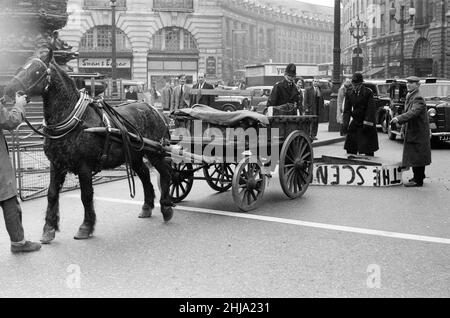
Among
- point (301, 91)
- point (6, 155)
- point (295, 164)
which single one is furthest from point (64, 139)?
point (301, 91)

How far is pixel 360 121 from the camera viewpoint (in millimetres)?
13086

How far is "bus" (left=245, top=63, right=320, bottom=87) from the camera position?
4144 cm

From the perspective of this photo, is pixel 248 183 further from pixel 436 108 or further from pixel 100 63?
pixel 100 63

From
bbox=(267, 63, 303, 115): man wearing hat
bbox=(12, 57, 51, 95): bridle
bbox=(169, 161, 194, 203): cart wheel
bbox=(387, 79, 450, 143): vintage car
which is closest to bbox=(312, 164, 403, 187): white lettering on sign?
bbox=(267, 63, 303, 115): man wearing hat

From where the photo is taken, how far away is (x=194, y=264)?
603 centimetres

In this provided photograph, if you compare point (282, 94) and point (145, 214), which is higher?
point (282, 94)

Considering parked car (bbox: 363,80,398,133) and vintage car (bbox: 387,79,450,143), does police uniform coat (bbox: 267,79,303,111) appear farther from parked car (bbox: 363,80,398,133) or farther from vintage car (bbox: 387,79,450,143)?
parked car (bbox: 363,80,398,133)

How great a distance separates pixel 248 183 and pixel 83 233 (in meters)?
2.43

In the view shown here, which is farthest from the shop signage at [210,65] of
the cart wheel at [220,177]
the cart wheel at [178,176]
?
the cart wheel at [178,176]

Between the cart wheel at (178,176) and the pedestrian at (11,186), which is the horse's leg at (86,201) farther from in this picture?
the cart wheel at (178,176)

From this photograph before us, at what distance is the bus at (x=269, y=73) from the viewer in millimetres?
41438

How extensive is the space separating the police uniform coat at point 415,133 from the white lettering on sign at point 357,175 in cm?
32
